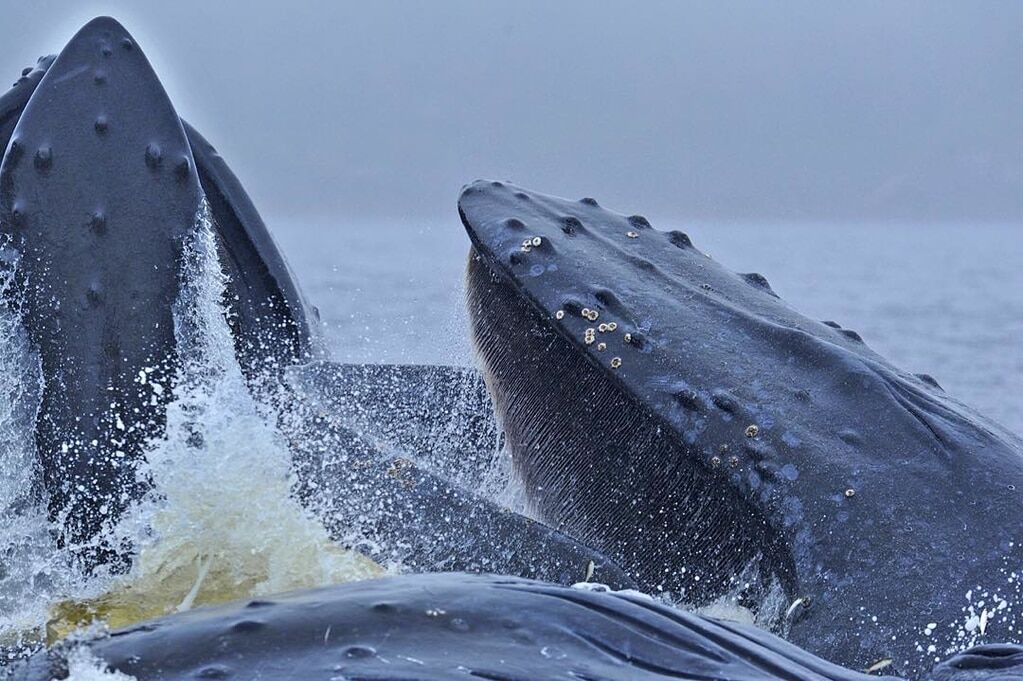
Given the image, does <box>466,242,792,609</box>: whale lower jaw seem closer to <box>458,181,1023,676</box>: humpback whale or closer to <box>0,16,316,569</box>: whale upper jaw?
<box>458,181,1023,676</box>: humpback whale

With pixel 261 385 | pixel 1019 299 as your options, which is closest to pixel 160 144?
pixel 261 385

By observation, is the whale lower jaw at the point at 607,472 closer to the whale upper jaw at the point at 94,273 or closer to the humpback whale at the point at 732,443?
the humpback whale at the point at 732,443

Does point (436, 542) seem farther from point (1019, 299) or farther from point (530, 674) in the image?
point (1019, 299)

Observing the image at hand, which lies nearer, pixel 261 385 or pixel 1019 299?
pixel 261 385

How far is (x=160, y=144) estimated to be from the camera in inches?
195

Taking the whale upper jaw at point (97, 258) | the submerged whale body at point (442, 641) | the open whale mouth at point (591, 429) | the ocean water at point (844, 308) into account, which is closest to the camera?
the submerged whale body at point (442, 641)

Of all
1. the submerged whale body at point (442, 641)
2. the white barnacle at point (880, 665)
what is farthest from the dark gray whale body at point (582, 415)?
the submerged whale body at point (442, 641)

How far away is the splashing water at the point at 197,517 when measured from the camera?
4.24 m

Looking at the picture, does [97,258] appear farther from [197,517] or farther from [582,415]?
[582,415]

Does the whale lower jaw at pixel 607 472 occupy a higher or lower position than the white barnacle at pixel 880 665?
higher

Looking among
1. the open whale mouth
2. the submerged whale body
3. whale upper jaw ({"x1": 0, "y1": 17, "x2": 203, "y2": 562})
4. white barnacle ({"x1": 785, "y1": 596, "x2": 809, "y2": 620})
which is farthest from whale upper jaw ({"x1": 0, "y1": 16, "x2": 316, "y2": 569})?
the submerged whale body

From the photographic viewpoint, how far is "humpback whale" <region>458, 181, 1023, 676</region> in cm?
447

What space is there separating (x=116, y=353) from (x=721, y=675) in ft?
8.47

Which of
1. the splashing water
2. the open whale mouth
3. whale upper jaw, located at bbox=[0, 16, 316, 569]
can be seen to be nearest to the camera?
the splashing water
